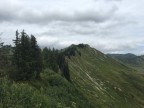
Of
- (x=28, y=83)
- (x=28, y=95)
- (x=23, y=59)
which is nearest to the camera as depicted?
(x=28, y=95)

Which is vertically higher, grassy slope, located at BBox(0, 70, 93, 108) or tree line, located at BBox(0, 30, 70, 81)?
tree line, located at BBox(0, 30, 70, 81)

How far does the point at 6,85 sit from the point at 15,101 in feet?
18.8

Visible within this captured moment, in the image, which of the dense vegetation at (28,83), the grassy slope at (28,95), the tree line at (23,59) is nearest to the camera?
the grassy slope at (28,95)

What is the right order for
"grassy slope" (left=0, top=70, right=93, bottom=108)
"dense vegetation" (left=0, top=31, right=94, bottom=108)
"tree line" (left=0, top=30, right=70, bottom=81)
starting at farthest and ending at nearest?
"tree line" (left=0, top=30, right=70, bottom=81) → "dense vegetation" (left=0, top=31, right=94, bottom=108) → "grassy slope" (left=0, top=70, right=93, bottom=108)

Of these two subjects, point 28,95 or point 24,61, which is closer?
point 28,95

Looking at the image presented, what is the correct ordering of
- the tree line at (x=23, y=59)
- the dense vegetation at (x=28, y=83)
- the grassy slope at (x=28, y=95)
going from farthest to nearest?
1. the tree line at (x=23, y=59)
2. the dense vegetation at (x=28, y=83)
3. the grassy slope at (x=28, y=95)

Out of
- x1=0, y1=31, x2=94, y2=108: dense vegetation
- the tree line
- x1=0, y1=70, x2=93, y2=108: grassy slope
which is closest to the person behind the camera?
x1=0, y1=70, x2=93, y2=108: grassy slope

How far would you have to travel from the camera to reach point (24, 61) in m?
86.8

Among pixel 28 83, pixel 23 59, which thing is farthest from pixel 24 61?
pixel 28 83

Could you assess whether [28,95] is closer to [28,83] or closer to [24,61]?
[28,83]

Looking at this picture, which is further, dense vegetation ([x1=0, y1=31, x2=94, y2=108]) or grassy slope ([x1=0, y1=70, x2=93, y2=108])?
dense vegetation ([x1=0, y1=31, x2=94, y2=108])

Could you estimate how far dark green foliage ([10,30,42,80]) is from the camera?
8376cm

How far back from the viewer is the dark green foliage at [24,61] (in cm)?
8376

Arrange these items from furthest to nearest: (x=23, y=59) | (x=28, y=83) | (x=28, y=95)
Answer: (x=23, y=59) < (x=28, y=83) < (x=28, y=95)
